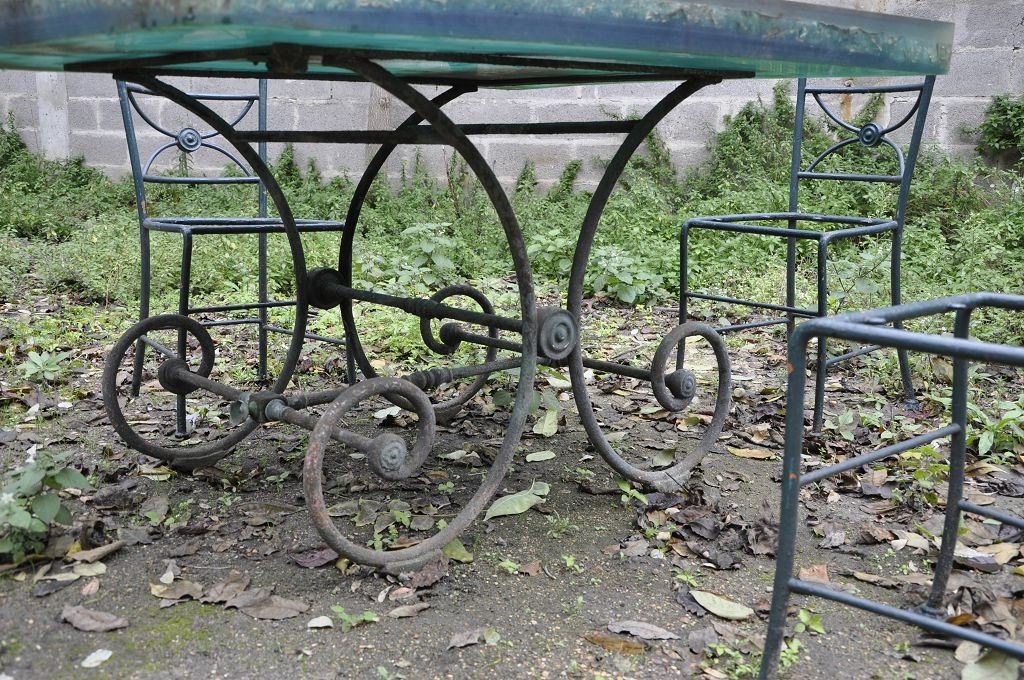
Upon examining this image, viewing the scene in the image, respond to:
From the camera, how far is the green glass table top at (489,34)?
1237 millimetres

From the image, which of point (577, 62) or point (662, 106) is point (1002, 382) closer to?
point (662, 106)

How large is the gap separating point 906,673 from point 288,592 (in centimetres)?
112

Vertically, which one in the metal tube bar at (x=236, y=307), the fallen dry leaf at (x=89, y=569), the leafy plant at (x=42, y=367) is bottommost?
the fallen dry leaf at (x=89, y=569)

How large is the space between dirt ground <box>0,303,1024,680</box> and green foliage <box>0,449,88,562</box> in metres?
0.05

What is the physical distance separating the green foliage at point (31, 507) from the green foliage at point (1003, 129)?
15.7 feet

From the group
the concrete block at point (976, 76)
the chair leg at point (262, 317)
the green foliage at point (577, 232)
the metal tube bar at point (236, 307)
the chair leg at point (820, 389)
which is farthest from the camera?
the concrete block at point (976, 76)

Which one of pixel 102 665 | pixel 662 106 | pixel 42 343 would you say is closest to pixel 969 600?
pixel 662 106

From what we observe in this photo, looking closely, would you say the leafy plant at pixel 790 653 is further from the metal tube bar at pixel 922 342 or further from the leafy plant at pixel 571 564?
the metal tube bar at pixel 922 342

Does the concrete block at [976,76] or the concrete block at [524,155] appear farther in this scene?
the concrete block at [524,155]

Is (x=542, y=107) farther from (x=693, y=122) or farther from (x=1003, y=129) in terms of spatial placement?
(x=1003, y=129)

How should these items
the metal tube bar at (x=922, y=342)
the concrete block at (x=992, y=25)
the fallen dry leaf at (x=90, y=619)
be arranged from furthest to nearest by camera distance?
1. the concrete block at (x=992, y=25)
2. the fallen dry leaf at (x=90, y=619)
3. the metal tube bar at (x=922, y=342)

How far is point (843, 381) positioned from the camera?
10.9 feet

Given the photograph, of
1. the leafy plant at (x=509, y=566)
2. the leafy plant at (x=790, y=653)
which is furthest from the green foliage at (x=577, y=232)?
the leafy plant at (x=790, y=653)

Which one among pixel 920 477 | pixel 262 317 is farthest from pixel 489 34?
pixel 262 317
